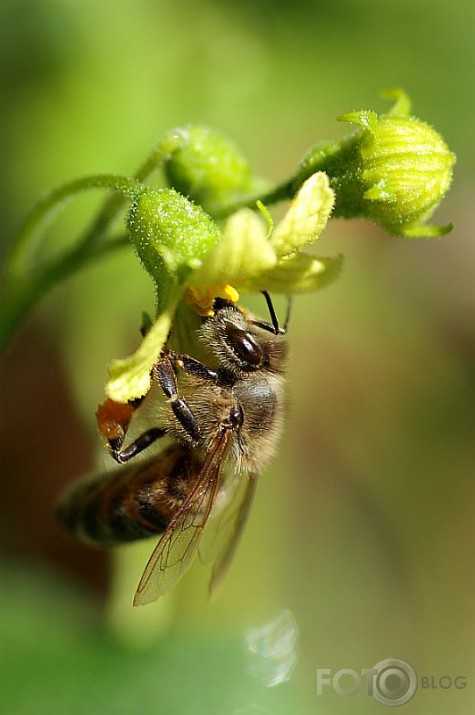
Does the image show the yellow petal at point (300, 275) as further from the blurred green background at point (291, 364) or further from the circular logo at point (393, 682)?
the circular logo at point (393, 682)

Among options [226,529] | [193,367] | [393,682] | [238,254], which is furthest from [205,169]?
[393,682]

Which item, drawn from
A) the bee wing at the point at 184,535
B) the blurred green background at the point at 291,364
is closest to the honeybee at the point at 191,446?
the bee wing at the point at 184,535

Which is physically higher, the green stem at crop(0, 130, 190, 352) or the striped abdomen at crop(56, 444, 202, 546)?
the green stem at crop(0, 130, 190, 352)

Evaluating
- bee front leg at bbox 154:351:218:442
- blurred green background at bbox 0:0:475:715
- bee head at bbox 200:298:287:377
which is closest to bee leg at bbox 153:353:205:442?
bee front leg at bbox 154:351:218:442

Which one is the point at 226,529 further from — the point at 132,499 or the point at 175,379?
the point at 175,379

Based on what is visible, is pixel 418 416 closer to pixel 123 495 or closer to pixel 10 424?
pixel 10 424

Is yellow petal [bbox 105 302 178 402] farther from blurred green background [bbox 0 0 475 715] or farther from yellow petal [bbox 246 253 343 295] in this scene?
blurred green background [bbox 0 0 475 715]

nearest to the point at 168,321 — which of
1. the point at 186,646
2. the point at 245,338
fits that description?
the point at 245,338

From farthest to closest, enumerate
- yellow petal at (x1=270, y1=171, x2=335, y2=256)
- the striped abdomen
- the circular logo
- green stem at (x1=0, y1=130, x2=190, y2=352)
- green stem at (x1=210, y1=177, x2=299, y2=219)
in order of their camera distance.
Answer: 1. the circular logo
2. green stem at (x1=0, y1=130, x2=190, y2=352)
3. green stem at (x1=210, y1=177, x2=299, y2=219)
4. the striped abdomen
5. yellow petal at (x1=270, y1=171, x2=335, y2=256)
